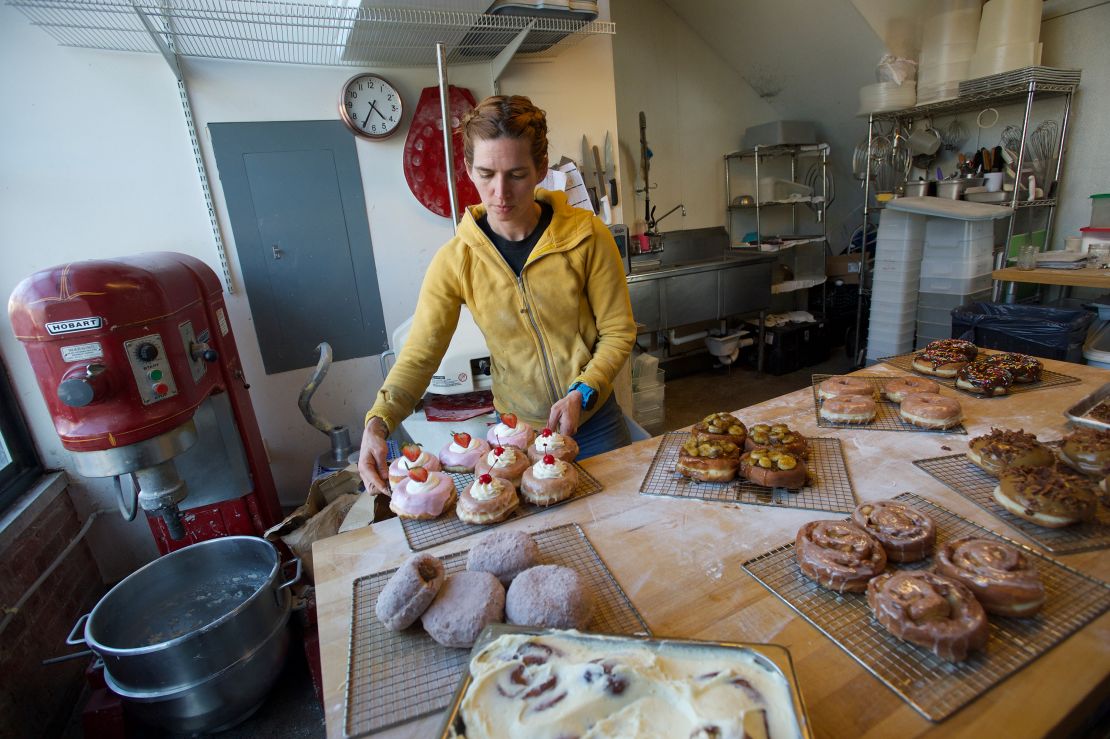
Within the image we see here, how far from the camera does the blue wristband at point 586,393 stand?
1670 mm

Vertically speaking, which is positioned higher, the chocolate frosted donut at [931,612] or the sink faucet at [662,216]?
the sink faucet at [662,216]

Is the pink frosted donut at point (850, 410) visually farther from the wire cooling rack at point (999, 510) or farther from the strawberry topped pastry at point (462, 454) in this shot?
the strawberry topped pastry at point (462, 454)

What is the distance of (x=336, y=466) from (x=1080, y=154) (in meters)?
5.72

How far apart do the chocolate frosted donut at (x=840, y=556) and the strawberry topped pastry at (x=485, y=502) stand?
641mm

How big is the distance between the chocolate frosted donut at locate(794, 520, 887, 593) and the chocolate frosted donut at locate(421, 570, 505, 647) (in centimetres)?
57

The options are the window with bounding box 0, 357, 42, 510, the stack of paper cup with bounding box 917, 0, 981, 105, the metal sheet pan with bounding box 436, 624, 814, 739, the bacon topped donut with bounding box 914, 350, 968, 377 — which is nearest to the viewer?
the metal sheet pan with bounding box 436, 624, 814, 739

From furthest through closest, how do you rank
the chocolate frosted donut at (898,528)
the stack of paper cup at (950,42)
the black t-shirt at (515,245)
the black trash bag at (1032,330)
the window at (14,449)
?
the stack of paper cup at (950,42)
the black trash bag at (1032,330)
the window at (14,449)
the black t-shirt at (515,245)
the chocolate frosted donut at (898,528)

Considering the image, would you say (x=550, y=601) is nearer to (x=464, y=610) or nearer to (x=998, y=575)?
(x=464, y=610)

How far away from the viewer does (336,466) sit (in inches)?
114

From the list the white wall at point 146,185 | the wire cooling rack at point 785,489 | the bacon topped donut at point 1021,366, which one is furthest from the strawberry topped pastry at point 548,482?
the white wall at point 146,185

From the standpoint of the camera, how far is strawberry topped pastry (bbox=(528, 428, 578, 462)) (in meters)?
1.49

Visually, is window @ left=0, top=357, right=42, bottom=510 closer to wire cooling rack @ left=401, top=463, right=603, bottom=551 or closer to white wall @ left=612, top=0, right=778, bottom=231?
wire cooling rack @ left=401, top=463, right=603, bottom=551

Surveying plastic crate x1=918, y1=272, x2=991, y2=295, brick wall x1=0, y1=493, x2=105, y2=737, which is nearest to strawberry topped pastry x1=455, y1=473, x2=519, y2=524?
brick wall x1=0, y1=493, x2=105, y2=737

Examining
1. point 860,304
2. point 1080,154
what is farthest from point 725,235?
point 1080,154
